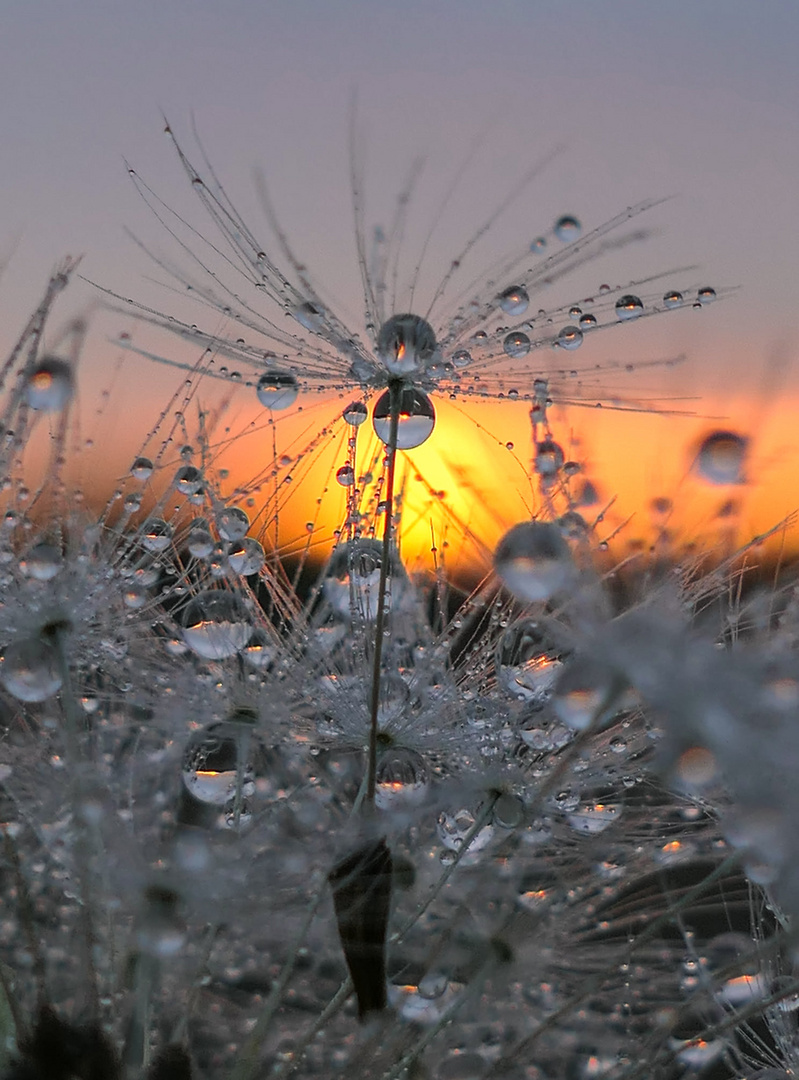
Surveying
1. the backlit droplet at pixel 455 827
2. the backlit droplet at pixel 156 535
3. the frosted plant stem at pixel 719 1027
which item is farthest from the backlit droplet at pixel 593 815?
the backlit droplet at pixel 156 535

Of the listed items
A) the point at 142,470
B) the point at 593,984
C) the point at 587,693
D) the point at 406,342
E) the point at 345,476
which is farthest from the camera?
the point at 142,470

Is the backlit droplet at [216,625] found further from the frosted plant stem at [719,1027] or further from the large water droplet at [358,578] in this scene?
the frosted plant stem at [719,1027]

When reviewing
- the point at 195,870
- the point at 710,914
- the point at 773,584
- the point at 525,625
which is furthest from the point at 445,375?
the point at 710,914

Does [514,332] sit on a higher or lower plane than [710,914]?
higher

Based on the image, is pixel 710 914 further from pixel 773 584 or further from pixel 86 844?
pixel 86 844

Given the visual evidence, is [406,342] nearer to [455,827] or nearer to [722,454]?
[722,454]

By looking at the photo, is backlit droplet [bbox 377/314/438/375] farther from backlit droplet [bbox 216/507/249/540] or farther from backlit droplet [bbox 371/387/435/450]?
backlit droplet [bbox 216/507/249/540]

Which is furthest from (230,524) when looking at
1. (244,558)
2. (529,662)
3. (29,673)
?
(529,662)
